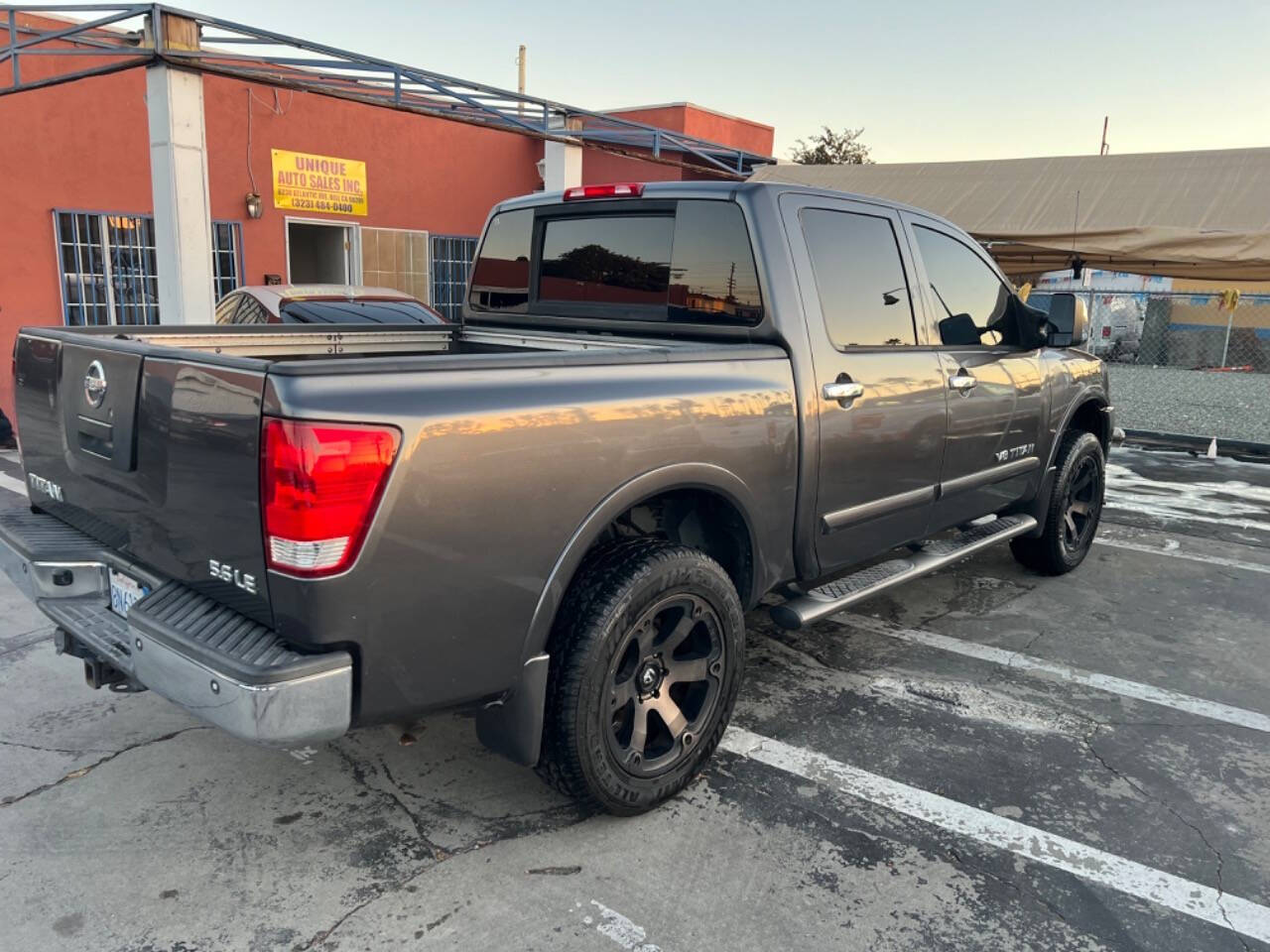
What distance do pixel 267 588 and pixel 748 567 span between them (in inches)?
67.6

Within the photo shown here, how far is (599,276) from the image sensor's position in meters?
4.03

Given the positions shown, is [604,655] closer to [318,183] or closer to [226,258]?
[226,258]

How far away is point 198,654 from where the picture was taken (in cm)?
232

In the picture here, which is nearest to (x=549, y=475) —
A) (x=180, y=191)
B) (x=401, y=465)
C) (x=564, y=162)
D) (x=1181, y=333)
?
(x=401, y=465)

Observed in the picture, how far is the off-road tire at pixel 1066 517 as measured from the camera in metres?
5.47

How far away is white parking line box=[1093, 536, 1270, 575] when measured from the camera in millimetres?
6242

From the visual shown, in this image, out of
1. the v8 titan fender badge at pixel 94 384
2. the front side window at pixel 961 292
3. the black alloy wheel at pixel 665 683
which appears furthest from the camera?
the front side window at pixel 961 292

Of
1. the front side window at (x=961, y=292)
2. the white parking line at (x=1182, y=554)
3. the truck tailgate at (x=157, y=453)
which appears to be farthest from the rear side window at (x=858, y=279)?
the white parking line at (x=1182, y=554)

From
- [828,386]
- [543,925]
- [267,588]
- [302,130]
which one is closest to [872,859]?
[543,925]

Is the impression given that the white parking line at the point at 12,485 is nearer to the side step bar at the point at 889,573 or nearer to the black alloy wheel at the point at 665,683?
the black alloy wheel at the point at 665,683

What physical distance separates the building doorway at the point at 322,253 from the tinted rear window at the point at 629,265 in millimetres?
11246

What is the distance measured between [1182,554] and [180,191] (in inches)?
352

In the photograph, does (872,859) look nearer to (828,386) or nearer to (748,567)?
(748,567)

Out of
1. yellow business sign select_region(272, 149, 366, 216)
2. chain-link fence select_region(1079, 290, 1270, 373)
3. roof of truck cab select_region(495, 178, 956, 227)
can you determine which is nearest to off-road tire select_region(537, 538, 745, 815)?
roof of truck cab select_region(495, 178, 956, 227)
